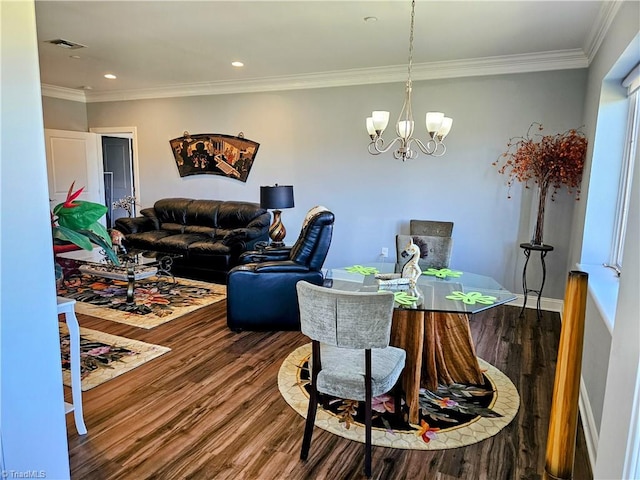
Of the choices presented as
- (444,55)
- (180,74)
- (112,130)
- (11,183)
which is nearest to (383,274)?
(11,183)

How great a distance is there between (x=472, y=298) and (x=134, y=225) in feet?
17.2

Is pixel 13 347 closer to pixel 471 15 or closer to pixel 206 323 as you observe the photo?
pixel 206 323

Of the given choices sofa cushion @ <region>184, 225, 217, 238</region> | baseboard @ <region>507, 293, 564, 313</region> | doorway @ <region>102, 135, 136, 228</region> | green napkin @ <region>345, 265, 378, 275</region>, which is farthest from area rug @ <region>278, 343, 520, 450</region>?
doorway @ <region>102, 135, 136, 228</region>

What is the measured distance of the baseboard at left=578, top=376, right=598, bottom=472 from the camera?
2.12 meters

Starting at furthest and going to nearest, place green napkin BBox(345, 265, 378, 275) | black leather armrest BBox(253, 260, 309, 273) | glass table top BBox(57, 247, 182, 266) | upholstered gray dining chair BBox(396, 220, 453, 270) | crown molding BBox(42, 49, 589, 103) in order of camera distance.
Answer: glass table top BBox(57, 247, 182, 266) < crown molding BBox(42, 49, 589, 103) < black leather armrest BBox(253, 260, 309, 273) < upholstered gray dining chair BBox(396, 220, 453, 270) < green napkin BBox(345, 265, 378, 275)

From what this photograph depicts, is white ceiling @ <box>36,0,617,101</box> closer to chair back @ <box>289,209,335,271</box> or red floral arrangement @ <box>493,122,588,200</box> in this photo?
red floral arrangement @ <box>493,122,588,200</box>

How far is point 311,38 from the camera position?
386 centimetres

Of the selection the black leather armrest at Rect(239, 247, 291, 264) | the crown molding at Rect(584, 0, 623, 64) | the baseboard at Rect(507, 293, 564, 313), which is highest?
the crown molding at Rect(584, 0, 623, 64)

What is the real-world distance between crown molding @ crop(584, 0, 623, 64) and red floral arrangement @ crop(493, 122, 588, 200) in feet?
2.47

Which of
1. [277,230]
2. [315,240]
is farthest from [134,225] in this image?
[315,240]

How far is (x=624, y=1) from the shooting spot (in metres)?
2.57

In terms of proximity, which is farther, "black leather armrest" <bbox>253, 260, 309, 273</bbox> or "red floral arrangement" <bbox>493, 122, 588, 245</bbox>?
"red floral arrangement" <bbox>493, 122, 588, 245</bbox>

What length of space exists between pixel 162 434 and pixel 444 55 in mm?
4276

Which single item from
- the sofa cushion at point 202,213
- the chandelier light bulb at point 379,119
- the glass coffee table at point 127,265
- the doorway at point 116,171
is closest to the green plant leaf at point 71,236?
the chandelier light bulb at point 379,119
